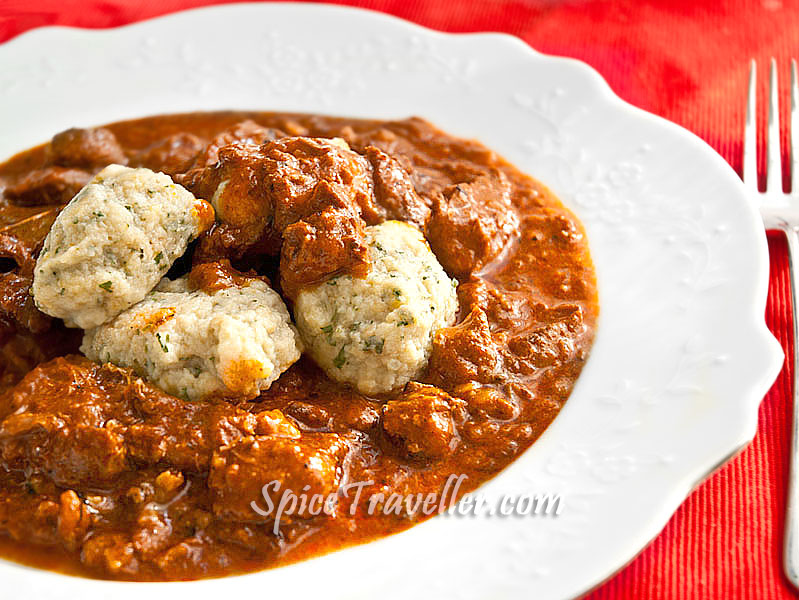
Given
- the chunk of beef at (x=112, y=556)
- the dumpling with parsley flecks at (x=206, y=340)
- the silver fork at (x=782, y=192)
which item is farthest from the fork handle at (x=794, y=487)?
the chunk of beef at (x=112, y=556)

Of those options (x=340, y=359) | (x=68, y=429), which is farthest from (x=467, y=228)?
(x=68, y=429)

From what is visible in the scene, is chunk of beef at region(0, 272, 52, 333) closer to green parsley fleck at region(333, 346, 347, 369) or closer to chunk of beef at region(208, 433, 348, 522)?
chunk of beef at region(208, 433, 348, 522)

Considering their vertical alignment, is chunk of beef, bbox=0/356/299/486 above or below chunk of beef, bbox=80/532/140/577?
above

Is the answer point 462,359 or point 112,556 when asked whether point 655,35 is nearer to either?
point 462,359

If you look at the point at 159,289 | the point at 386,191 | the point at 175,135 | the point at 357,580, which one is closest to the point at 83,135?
the point at 175,135

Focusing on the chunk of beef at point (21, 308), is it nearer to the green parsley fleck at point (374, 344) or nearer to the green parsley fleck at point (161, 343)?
the green parsley fleck at point (161, 343)

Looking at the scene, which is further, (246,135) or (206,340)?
(246,135)

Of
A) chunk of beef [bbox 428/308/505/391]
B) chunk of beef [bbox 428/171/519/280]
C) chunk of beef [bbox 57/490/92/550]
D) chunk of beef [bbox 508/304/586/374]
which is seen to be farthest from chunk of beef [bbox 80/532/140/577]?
chunk of beef [bbox 428/171/519/280]
